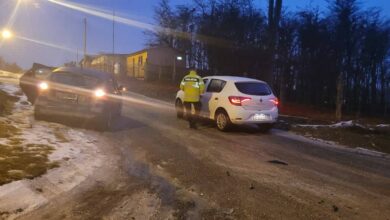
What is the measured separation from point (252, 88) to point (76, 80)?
5.24m

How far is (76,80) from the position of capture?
14.0 metres

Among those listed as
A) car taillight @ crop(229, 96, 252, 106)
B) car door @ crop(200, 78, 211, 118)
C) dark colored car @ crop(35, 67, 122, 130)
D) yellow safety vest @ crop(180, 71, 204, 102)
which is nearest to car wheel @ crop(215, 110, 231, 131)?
car taillight @ crop(229, 96, 252, 106)

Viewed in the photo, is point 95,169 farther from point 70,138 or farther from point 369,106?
point 369,106

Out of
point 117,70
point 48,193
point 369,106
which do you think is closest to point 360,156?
point 48,193

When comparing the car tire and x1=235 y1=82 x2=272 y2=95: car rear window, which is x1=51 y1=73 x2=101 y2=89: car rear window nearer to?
x1=235 y1=82 x2=272 y2=95: car rear window

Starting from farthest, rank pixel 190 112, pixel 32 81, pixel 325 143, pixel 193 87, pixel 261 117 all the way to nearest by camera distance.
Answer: pixel 32 81
pixel 193 87
pixel 190 112
pixel 261 117
pixel 325 143

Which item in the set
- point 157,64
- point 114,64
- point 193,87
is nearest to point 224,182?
point 193,87

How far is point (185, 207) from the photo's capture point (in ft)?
20.7

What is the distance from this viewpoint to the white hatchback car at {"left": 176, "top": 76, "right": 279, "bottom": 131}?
14.6 m

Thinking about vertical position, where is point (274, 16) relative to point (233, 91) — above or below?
above

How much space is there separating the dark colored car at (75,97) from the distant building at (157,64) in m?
34.8

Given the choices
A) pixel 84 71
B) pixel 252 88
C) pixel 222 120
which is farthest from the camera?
pixel 252 88

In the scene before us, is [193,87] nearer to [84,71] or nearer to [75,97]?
[84,71]

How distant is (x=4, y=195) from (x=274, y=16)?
960 inches
